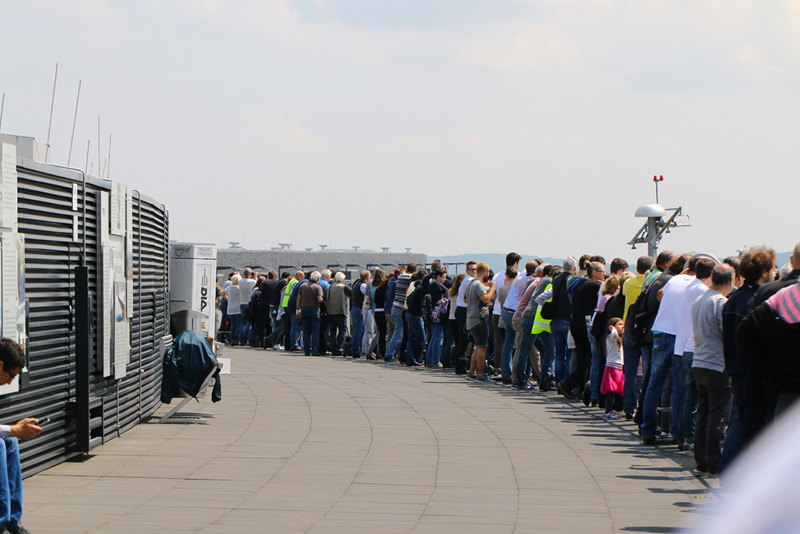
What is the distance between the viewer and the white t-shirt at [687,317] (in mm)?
8703

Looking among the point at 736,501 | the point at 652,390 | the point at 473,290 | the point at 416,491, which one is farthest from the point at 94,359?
the point at 473,290

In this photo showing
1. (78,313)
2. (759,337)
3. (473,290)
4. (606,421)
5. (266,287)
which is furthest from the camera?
(266,287)

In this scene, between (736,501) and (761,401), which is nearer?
(736,501)

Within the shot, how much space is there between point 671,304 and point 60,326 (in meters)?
5.39

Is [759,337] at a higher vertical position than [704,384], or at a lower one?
higher

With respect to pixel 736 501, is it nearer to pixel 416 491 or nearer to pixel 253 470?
pixel 416 491

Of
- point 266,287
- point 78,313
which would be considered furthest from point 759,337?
point 266,287

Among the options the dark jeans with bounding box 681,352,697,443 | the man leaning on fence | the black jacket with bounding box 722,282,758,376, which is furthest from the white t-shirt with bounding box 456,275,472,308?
the man leaning on fence

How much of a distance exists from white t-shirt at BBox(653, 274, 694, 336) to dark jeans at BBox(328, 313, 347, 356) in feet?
41.9

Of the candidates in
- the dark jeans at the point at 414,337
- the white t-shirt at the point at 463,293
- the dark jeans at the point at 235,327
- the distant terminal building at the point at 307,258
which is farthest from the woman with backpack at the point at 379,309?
the distant terminal building at the point at 307,258

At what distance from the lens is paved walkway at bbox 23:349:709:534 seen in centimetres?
667

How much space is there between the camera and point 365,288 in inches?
828

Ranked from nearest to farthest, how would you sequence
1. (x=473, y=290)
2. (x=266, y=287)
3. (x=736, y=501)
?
(x=736, y=501)
(x=473, y=290)
(x=266, y=287)

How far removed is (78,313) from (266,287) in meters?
15.1
